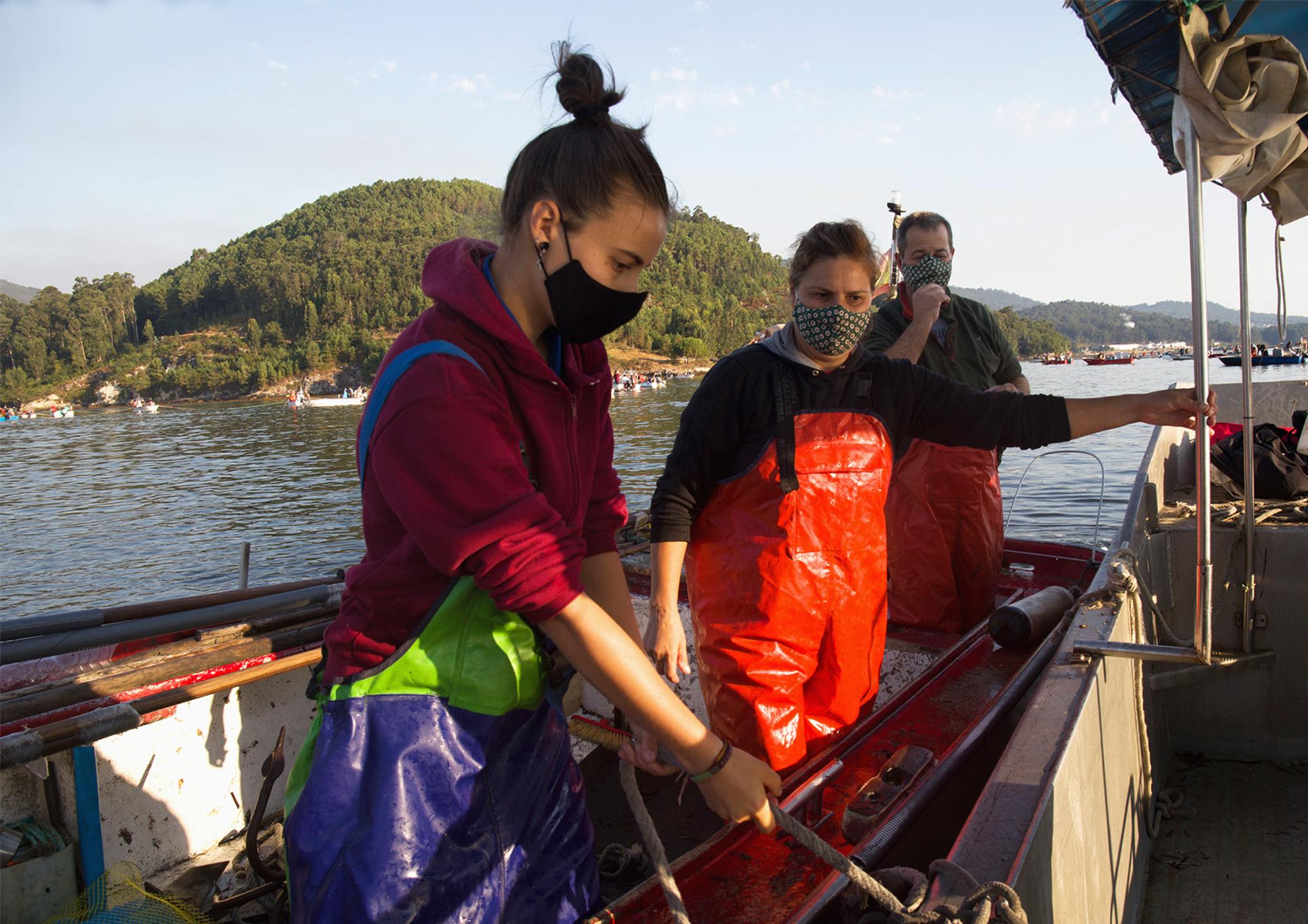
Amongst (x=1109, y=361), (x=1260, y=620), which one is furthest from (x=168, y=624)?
(x=1109, y=361)

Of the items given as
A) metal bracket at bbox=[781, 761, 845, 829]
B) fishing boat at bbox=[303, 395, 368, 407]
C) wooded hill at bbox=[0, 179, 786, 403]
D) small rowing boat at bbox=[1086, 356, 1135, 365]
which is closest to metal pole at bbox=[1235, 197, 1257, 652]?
metal bracket at bbox=[781, 761, 845, 829]

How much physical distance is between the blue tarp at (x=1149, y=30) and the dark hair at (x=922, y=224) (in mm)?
987

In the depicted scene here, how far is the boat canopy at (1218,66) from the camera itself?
7.80 ft

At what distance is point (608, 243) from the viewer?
1450mm

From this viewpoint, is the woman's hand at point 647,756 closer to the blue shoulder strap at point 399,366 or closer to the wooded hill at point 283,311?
the blue shoulder strap at point 399,366

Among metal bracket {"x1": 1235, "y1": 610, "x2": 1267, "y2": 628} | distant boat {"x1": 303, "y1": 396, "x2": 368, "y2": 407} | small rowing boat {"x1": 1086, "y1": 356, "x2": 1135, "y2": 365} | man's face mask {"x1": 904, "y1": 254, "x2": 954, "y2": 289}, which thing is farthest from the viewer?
small rowing boat {"x1": 1086, "y1": 356, "x2": 1135, "y2": 365}

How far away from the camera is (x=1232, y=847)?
12.1 feet

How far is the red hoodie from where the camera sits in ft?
4.09

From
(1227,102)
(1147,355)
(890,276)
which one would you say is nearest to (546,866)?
(1227,102)

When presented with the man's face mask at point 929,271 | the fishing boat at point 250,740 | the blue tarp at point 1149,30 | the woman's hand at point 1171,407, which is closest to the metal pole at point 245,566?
the fishing boat at point 250,740

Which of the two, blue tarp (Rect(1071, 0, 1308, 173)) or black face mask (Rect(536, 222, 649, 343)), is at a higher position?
blue tarp (Rect(1071, 0, 1308, 173))

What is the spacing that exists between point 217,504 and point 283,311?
→ 118 meters

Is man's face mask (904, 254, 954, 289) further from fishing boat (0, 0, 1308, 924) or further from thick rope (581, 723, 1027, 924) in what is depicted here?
thick rope (581, 723, 1027, 924)

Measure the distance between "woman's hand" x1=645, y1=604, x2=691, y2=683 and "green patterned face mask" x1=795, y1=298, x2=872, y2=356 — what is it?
3.12 ft
